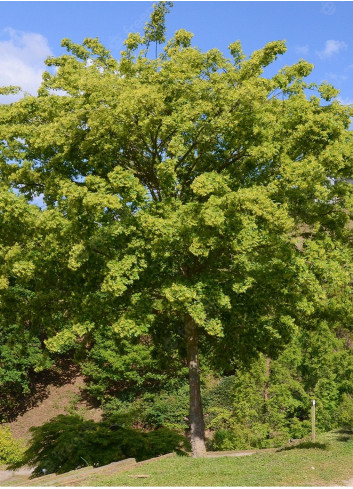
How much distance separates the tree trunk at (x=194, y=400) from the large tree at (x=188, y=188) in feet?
0.13

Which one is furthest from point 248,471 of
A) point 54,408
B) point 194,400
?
point 54,408

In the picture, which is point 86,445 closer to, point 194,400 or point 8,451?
point 194,400

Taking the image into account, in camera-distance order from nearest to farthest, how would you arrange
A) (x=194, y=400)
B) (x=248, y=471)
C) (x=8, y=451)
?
1. (x=248, y=471)
2. (x=194, y=400)
3. (x=8, y=451)

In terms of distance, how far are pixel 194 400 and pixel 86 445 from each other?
3071 mm

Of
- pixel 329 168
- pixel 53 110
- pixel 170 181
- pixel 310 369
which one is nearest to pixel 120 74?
pixel 53 110

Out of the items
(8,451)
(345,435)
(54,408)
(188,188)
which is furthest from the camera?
(54,408)

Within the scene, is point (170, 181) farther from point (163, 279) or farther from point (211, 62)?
point (211, 62)

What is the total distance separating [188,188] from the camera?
12789mm

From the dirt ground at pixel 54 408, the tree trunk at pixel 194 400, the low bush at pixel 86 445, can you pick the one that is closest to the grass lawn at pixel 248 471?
the low bush at pixel 86 445

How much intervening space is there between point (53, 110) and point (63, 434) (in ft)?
25.9

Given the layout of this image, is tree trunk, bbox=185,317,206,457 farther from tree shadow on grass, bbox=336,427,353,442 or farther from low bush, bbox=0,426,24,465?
low bush, bbox=0,426,24,465

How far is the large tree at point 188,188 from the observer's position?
36.5 feet

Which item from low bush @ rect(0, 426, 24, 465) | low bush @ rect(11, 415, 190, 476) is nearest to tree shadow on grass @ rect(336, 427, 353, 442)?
low bush @ rect(11, 415, 190, 476)

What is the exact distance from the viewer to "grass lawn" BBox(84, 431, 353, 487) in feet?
30.4
